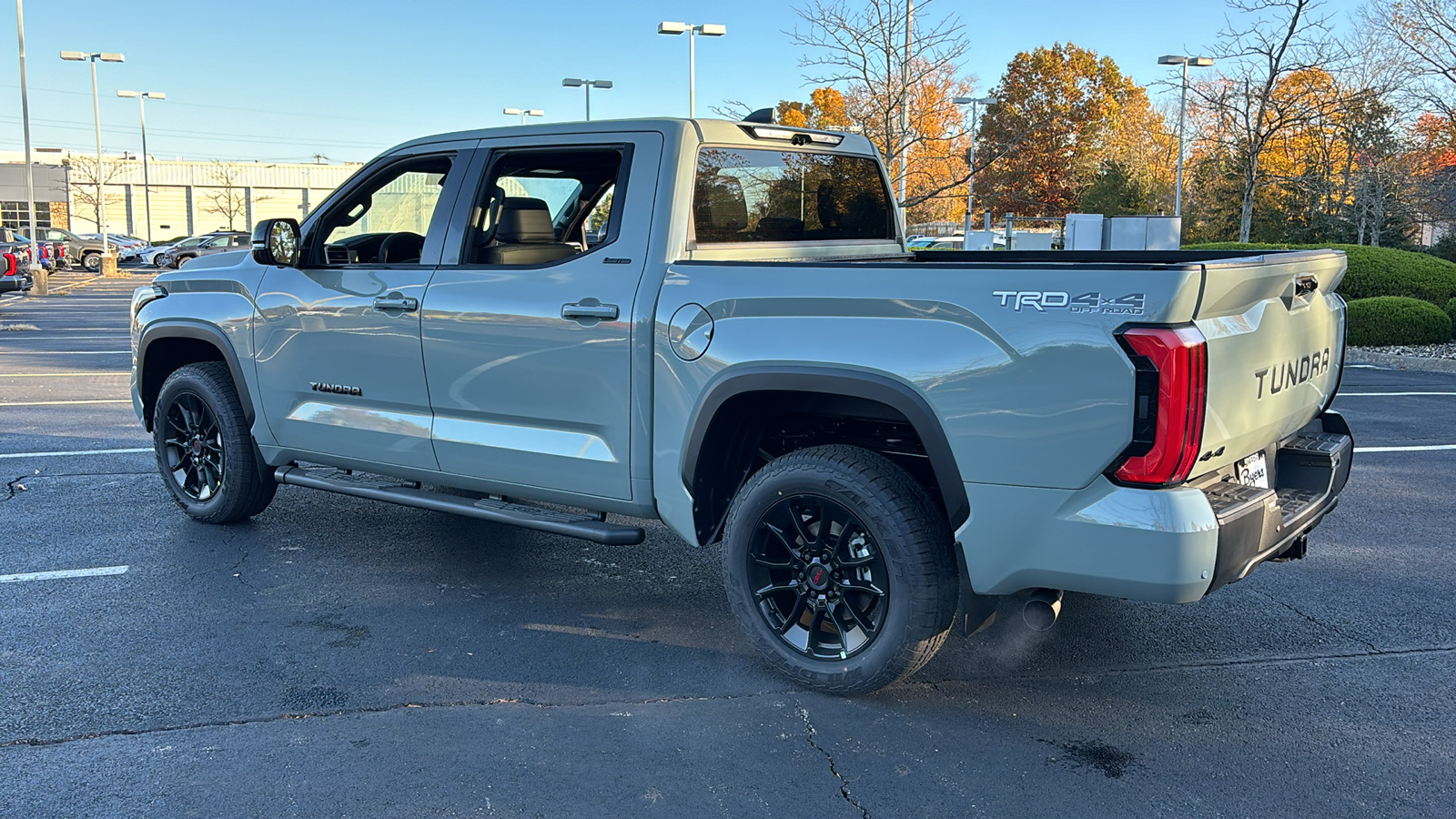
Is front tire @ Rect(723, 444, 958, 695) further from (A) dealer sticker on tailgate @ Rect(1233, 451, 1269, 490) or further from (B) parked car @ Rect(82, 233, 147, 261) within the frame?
(B) parked car @ Rect(82, 233, 147, 261)

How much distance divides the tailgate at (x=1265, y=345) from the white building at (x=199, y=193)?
7867cm

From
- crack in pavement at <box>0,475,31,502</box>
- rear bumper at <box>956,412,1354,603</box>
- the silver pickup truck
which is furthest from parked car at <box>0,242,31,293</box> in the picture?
rear bumper at <box>956,412,1354,603</box>

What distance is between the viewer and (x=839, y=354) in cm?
376

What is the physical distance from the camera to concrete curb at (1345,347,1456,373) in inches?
545

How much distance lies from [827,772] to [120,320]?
66.9ft

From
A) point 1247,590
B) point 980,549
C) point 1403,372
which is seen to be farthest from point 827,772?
point 1403,372

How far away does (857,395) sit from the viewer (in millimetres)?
3738

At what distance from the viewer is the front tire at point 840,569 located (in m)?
3.74

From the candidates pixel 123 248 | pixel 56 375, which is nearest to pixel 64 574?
pixel 56 375

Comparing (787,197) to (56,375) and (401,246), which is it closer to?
(401,246)

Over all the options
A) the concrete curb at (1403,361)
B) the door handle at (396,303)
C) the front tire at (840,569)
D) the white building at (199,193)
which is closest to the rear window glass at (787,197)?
the front tire at (840,569)

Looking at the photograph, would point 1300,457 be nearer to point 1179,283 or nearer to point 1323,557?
point 1179,283

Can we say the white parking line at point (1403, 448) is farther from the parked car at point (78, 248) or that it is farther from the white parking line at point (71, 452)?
the parked car at point (78, 248)

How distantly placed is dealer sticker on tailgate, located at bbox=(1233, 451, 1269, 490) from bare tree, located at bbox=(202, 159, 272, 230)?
8113 centimetres
